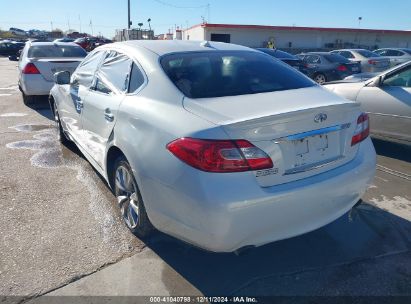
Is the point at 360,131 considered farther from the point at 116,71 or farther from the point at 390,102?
the point at 390,102

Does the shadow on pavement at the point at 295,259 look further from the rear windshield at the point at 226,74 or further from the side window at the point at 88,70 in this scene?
the side window at the point at 88,70

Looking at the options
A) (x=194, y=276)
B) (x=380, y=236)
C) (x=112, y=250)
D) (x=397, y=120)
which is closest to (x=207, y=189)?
(x=194, y=276)

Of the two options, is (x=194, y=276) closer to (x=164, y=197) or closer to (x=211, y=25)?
(x=164, y=197)

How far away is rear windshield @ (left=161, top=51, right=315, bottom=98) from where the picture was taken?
283 centimetres

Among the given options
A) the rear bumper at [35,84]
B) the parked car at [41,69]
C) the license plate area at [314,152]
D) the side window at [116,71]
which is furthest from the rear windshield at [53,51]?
the license plate area at [314,152]

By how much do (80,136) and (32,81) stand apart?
4.91 metres

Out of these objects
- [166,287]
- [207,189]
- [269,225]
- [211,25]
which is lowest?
[166,287]

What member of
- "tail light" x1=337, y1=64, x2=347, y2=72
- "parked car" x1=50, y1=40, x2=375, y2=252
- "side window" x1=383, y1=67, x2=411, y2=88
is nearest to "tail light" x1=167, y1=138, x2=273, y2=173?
"parked car" x1=50, y1=40, x2=375, y2=252

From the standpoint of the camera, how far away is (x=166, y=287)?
8.46 ft

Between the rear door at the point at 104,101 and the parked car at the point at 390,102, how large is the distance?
364 centimetres

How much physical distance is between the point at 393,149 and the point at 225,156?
4302 mm

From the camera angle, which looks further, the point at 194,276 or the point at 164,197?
the point at 194,276

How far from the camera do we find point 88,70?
420 centimetres

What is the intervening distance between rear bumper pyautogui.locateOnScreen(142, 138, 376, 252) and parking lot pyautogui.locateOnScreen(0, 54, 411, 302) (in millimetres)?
406
